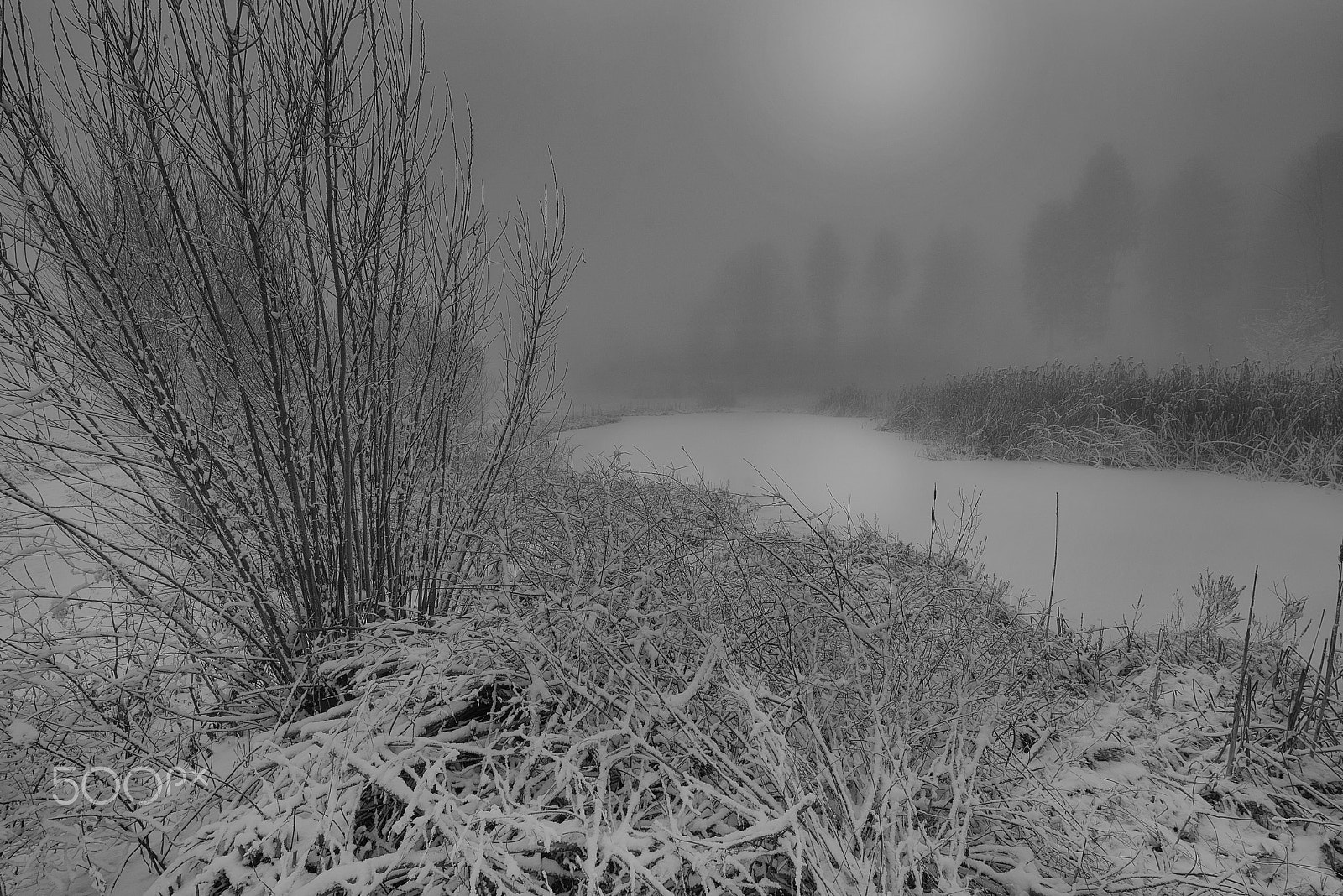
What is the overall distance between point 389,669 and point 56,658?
1.04 m

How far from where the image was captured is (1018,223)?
370 inches

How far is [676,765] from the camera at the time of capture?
1.09m

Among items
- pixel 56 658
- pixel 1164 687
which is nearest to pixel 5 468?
pixel 56 658

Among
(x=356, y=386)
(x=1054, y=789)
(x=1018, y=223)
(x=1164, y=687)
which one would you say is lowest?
(x=1164, y=687)

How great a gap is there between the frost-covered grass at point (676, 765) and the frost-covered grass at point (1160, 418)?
3906 mm

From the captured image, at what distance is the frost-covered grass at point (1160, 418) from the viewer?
4.44m

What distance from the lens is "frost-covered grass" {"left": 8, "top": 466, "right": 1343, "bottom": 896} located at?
904 millimetres

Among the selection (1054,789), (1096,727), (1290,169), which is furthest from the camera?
(1290,169)

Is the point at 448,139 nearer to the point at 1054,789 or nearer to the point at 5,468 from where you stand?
the point at 5,468

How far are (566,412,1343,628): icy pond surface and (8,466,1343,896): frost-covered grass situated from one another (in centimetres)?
119
